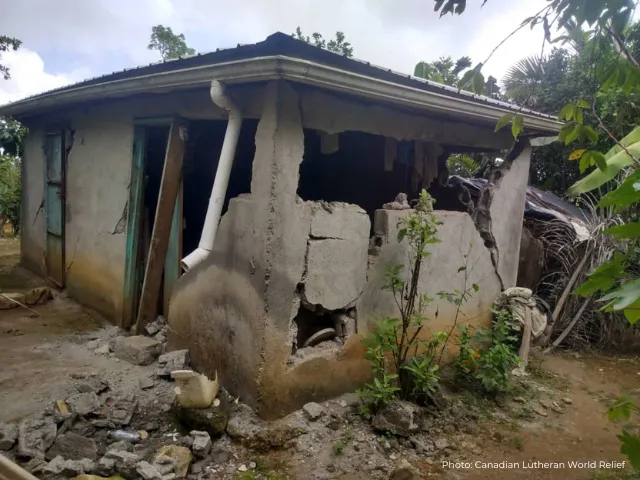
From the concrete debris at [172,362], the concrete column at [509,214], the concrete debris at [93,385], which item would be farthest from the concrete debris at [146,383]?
the concrete column at [509,214]

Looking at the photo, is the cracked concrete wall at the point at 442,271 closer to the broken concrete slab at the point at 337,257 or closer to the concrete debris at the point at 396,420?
the broken concrete slab at the point at 337,257

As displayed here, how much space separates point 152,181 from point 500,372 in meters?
4.52

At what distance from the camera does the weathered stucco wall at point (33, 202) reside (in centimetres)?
739

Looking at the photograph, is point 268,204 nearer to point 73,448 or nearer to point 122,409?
point 122,409

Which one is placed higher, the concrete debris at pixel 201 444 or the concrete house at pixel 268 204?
the concrete house at pixel 268 204

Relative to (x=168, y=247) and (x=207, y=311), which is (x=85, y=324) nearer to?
(x=168, y=247)

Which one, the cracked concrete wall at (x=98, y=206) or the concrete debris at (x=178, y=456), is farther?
the cracked concrete wall at (x=98, y=206)

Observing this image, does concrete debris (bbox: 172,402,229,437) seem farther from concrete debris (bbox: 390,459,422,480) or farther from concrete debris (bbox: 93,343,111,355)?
concrete debris (bbox: 93,343,111,355)

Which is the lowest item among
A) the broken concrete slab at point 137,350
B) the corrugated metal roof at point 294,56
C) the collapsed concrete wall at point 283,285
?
the broken concrete slab at point 137,350

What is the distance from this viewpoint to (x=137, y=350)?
4.58 meters

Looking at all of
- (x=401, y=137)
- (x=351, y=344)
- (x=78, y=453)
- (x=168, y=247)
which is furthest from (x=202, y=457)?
(x=401, y=137)

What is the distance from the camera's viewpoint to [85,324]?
5.69 m

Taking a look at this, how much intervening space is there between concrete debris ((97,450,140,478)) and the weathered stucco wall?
537 cm

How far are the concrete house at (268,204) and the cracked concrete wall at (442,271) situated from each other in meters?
0.02
